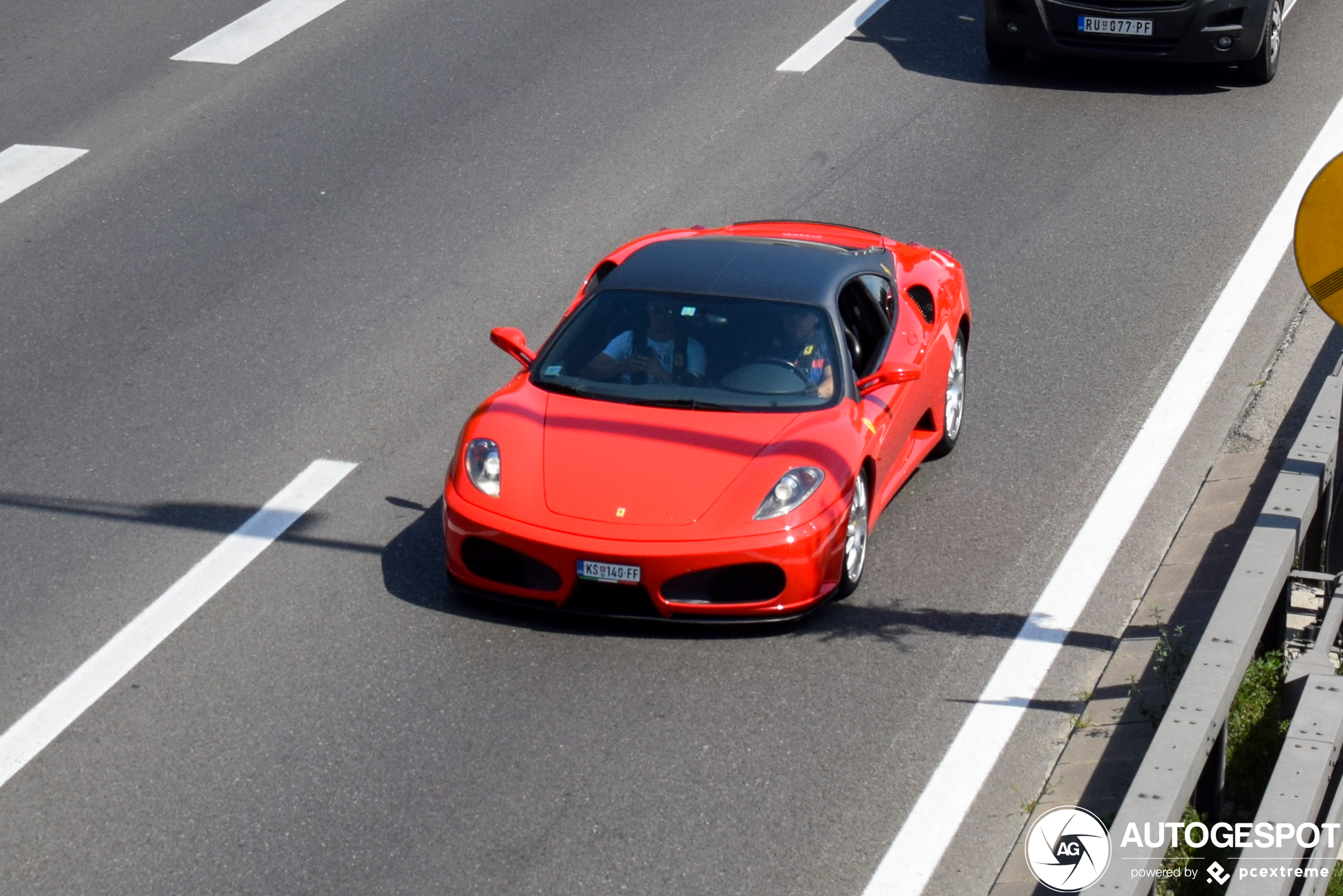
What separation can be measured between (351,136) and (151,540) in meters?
5.90

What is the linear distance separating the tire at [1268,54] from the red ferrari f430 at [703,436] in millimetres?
6717

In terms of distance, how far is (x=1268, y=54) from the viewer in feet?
46.3

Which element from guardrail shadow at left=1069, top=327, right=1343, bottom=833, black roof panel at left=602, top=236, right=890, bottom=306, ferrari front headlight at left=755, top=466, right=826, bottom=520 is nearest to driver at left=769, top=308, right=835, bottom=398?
black roof panel at left=602, top=236, right=890, bottom=306

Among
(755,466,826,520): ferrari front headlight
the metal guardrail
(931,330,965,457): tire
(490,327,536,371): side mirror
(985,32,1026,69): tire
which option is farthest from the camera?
(985,32,1026,69): tire

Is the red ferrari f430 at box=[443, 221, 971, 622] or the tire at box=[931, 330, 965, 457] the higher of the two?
the red ferrari f430 at box=[443, 221, 971, 622]

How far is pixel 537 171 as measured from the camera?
1269 centimetres

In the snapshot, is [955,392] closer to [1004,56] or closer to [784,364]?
[784,364]

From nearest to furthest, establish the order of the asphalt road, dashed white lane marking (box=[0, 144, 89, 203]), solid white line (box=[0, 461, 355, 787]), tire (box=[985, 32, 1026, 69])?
the asphalt road, solid white line (box=[0, 461, 355, 787]), dashed white lane marking (box=[0, 144, 89, 203]), tire (box=[985, 32, 1026, 69])

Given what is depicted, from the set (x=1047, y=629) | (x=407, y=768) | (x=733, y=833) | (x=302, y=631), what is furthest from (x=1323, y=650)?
(x=302, y=631)

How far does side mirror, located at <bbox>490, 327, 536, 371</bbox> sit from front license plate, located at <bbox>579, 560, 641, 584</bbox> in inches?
55.0

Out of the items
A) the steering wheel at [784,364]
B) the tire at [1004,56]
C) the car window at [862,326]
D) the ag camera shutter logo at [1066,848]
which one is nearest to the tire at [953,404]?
the car window at [862,326]

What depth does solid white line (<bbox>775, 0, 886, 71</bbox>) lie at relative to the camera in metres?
14.8

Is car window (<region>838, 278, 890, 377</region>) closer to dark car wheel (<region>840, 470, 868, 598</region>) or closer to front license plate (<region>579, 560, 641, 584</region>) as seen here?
dark car wheel (<region>840, 470, 868, 598</region>)

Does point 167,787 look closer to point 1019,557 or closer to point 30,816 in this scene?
point 30,816
